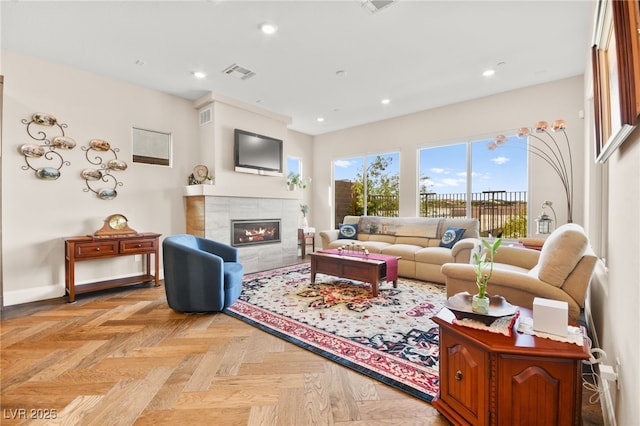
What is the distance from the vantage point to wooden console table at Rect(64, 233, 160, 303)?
3.46 meters

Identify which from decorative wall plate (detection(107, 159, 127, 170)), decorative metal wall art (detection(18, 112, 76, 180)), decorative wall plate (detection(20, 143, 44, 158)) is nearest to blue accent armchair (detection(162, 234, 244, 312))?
decorative wall plate (detection(107, 159, 127, 170))

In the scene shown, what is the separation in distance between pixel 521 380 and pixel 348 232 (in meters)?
4.49

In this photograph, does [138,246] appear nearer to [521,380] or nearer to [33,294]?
[33,294]

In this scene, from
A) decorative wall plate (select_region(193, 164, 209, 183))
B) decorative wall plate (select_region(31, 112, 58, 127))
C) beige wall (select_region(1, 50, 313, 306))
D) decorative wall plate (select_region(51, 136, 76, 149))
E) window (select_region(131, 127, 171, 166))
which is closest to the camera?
beige wall (select_region(1, 50, 313, 306))

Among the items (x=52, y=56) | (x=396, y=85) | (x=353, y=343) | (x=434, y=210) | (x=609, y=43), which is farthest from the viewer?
(x=434, y=210)

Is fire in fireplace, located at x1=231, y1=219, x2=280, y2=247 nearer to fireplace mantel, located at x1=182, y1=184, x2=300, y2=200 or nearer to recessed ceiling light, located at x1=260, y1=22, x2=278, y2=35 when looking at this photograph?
fireplace mantel, located at x1=182, y1=184, x2=300, y2=200

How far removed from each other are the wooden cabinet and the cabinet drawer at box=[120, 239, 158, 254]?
4.06 metres

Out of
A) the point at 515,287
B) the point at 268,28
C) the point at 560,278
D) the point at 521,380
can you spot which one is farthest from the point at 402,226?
the point at 521,380

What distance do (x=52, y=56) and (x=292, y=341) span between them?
4.36m

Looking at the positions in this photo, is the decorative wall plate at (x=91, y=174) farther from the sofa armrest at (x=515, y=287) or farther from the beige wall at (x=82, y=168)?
the sofa armrest at (x=515, y=287)

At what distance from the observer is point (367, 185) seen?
662cm

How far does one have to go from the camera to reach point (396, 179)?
609 cm

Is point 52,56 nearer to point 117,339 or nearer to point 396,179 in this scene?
point 117,339

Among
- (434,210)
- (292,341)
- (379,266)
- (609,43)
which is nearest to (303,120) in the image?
(434,210)
